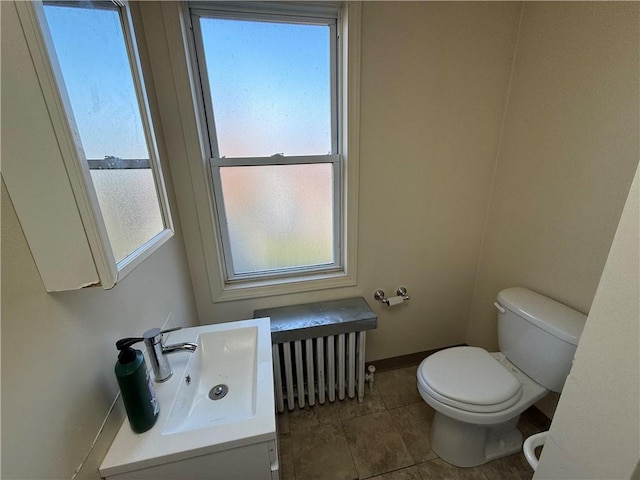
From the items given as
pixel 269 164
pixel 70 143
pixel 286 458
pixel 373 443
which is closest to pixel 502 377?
pixel 373 443

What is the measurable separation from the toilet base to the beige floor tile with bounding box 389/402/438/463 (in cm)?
5

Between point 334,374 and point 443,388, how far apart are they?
1.97 feet

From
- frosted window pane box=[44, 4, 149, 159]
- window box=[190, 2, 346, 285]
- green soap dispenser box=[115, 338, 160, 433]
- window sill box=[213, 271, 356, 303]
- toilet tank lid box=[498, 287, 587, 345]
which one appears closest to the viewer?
frosted window pane box=[44, 4, 149, 159]

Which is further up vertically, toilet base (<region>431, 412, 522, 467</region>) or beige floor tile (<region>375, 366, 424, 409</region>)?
toilet base (<region>431, 412, 522, 467</region>)

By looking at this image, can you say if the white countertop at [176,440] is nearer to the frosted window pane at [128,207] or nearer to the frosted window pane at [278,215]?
the frosted window pane at [128,207]

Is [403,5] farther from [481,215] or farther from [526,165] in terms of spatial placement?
[481,215]

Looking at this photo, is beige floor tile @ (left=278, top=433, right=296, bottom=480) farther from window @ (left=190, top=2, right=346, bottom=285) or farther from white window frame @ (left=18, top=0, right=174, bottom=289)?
white window frame @ (left=18, top=0, right=174, bottom=289)

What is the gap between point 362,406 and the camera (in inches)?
63.2

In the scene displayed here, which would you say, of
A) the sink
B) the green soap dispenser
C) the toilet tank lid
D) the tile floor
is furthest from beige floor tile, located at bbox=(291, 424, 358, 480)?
the toilet tank lid

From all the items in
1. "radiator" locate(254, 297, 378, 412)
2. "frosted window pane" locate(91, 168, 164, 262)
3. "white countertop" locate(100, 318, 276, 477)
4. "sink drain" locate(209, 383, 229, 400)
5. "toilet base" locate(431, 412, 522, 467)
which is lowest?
"toilet base" locate(431, 412, 522, 467)

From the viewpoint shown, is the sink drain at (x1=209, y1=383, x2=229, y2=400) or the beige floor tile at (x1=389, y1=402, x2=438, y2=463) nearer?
the sink drain at (x1=209, y1=383, x2=229, y2=400)

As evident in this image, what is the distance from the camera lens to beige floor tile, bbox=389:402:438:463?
1.36 m

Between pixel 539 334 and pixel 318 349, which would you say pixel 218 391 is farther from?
pixel 539 334

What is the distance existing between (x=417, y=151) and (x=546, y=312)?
0.96 m
